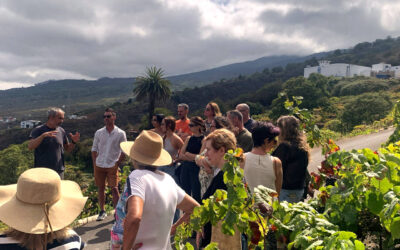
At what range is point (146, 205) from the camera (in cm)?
212

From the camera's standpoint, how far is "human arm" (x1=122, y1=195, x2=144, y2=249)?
193 cm

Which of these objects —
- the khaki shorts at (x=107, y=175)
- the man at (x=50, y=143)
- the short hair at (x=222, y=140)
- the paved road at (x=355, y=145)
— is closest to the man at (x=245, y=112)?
the khaki shorts at (x=107, y=175)

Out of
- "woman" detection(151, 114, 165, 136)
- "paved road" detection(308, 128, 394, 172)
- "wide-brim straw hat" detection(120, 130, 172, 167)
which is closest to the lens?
"wide-brim straw hat" detection(120, 130, 172, 167)

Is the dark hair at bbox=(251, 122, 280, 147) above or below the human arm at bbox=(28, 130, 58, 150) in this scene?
above

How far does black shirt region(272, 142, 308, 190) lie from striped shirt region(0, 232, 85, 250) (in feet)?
7.29

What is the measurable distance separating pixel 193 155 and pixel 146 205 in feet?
7.74

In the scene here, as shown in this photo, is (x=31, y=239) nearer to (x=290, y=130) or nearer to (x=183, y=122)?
(x=290, y=130)

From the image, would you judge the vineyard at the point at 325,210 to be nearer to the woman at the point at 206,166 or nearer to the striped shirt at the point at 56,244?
the striped shirt at the point at 56,244

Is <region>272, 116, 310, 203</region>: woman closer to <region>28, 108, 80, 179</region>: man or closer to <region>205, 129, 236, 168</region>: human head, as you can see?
<region>205, 129, 236, 168</region>: human head

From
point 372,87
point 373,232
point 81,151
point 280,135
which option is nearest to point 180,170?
point 280,135

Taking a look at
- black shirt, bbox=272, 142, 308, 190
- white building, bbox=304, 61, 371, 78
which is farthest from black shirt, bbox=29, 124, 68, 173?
white building, bbox=304, 61, 371, 78

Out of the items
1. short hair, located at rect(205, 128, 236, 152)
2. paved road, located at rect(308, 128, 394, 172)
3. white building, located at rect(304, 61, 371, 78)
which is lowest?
white building, located at rect(304, 61, 371, 78)

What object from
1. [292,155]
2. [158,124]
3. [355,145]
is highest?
[158,124]

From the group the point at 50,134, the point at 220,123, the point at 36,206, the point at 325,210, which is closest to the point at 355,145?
the point at 220,123
